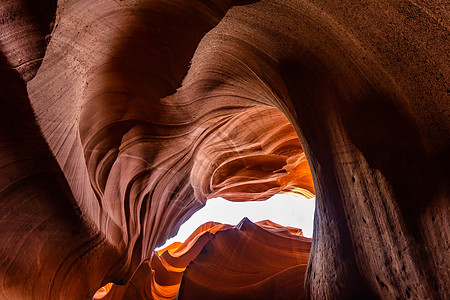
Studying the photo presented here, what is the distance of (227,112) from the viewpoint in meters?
3.91

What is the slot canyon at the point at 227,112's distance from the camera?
1.29 meters

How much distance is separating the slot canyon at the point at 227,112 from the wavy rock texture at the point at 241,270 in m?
0.07

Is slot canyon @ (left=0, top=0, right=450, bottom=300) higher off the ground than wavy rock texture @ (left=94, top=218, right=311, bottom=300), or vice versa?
slot canyon @ (left=0, top=0, right=450, bottom=300)

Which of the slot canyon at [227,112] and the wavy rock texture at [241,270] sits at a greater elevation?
the slot canyon at [227,112]

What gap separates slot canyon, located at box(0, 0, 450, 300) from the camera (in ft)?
4.22

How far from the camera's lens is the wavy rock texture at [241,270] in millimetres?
3846

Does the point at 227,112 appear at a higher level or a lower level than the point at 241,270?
higher

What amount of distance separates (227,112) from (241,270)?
2.46 m

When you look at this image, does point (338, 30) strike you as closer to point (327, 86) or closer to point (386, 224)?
point (327, 86)

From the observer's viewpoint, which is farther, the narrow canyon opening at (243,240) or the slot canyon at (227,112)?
the narrow canyon opening at (243,240)

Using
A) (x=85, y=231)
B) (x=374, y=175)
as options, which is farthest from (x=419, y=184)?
(x=85, y=231)

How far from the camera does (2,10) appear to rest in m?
1.38

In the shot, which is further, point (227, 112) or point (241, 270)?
point (241, 270)

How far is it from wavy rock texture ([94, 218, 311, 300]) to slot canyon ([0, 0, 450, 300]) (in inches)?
2.7
